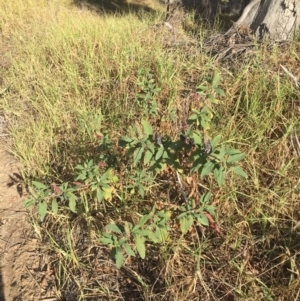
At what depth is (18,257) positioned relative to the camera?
5.24ft

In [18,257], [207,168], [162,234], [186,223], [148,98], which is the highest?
[207,168]

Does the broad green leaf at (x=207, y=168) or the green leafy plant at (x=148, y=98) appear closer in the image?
the broad green leaf at (x=207, y=168)

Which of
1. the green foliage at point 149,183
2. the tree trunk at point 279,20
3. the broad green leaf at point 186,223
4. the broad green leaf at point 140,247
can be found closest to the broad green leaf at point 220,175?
the green foliage at point 149,183

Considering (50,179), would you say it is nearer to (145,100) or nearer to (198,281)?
(145,100)

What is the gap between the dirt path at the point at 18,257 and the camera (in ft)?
4.80

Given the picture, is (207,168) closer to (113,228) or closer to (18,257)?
(113,228)

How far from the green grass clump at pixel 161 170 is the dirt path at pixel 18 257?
7 cm

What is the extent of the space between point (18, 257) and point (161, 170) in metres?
0.87

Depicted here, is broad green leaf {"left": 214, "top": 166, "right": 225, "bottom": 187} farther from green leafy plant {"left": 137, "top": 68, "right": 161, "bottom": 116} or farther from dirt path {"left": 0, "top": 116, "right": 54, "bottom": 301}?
dirt path {"left": 0, "top": 116, "right": 54, "bottom": 301}

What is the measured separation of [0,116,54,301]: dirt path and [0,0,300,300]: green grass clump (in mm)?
74

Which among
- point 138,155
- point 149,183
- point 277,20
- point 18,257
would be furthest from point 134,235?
point 277,20

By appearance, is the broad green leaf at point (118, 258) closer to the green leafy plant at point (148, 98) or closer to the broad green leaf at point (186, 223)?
the broad green leaf at point (186, 223)

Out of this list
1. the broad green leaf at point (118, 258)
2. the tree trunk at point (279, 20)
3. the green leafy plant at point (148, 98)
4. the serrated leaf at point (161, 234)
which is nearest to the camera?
the broad green leaf at point (118, 258)

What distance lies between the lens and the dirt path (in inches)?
57.6
